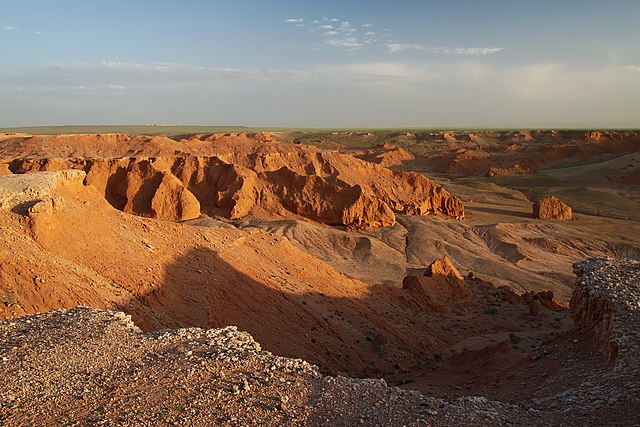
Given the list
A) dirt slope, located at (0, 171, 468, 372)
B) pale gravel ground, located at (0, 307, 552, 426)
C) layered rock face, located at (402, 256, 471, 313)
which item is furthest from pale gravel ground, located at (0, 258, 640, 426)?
layered rock face, located at (402, 256, 471, 313)

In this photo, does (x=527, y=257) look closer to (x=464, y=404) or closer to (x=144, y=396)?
(x=464, y=404)

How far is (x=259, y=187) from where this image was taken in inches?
1645

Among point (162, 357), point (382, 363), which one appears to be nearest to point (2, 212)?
point (162, 357)

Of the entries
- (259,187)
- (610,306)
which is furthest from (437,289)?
(259,187)

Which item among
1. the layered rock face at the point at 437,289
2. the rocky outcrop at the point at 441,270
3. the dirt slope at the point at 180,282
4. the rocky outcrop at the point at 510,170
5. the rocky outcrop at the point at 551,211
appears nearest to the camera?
the dirt slope at the point at 180,282

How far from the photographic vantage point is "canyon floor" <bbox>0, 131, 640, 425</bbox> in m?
7.75

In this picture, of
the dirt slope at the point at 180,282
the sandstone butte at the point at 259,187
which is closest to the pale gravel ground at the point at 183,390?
the dirt slope at the point at 180,282

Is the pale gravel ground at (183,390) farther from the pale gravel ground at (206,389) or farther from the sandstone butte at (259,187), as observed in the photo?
the sandstone butte at (259,187)

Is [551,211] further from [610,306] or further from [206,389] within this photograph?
[206,389]

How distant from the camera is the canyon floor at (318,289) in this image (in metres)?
7.75

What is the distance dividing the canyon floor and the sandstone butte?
0.15 meters

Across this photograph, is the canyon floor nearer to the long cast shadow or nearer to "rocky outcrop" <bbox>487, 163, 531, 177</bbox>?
→ the long cast shadow

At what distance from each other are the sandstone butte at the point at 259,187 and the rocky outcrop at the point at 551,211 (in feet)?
23.6

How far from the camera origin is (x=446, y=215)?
149ft
